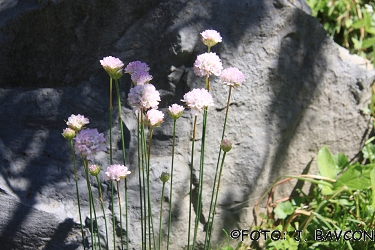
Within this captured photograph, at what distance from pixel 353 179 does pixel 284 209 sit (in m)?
0.38

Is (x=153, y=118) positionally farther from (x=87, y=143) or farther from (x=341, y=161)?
(x=341, y=161)

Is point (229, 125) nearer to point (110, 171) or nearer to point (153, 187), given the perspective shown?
point (153, 187)

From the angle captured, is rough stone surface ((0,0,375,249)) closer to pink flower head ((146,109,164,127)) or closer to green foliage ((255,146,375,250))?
green foliage ((255,146,375,250))

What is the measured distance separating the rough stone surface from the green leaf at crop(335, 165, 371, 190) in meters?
0.41

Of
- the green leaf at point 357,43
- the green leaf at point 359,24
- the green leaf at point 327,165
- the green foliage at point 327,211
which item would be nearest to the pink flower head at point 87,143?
the green foliage at point 327,211

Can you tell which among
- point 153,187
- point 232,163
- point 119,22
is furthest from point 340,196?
point 119,22

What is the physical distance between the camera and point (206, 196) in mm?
2420

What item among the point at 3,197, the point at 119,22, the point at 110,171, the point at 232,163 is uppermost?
the point at 119,22

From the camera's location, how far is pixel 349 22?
3766mm

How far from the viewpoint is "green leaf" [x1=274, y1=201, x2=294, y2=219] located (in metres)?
2.59

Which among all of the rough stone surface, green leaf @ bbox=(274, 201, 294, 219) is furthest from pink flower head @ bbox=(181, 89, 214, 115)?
green leaf @ bbox=(274, 201, 294, 219)

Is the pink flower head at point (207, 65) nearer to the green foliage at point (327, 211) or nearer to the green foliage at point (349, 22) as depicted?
the green foliage at point (327, 211)

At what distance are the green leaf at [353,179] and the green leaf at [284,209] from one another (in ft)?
0.88

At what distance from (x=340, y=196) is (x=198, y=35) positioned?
1172 mm
